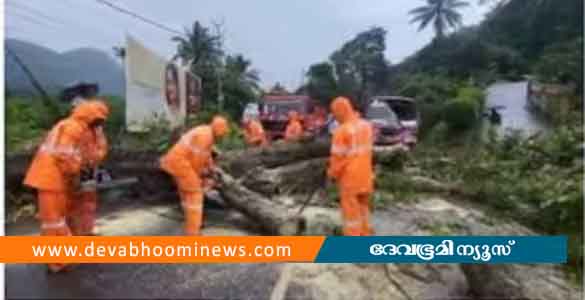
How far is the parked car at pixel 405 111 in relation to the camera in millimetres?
897

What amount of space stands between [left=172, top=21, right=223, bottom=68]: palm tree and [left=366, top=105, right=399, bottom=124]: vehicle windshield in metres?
0.36

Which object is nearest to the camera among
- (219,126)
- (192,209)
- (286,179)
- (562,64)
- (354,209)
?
(562,64)

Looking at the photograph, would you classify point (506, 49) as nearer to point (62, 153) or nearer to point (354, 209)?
point (354, 209)

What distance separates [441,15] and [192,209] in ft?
3.52

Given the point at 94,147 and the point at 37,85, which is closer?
the point at 37,85

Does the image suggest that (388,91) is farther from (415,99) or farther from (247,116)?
(247,116)

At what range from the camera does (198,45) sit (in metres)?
0.87

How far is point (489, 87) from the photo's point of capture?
0.93m

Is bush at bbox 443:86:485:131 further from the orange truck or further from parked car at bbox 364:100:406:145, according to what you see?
the orange truck

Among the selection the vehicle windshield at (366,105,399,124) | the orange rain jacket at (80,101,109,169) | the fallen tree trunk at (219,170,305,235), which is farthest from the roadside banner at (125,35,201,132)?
the fallen tree trunk at (219,170,305,235)

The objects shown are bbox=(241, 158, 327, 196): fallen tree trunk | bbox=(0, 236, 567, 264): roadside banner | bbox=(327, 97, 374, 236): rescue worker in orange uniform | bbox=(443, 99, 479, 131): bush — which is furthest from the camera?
bbox=(241, 158, 327, 196): fallen tree trunk

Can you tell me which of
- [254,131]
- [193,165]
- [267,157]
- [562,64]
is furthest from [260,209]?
[562,64]

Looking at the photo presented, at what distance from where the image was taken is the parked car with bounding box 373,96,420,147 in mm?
897

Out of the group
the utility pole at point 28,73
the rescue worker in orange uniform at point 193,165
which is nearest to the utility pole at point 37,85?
the utility pole at point 28,73
